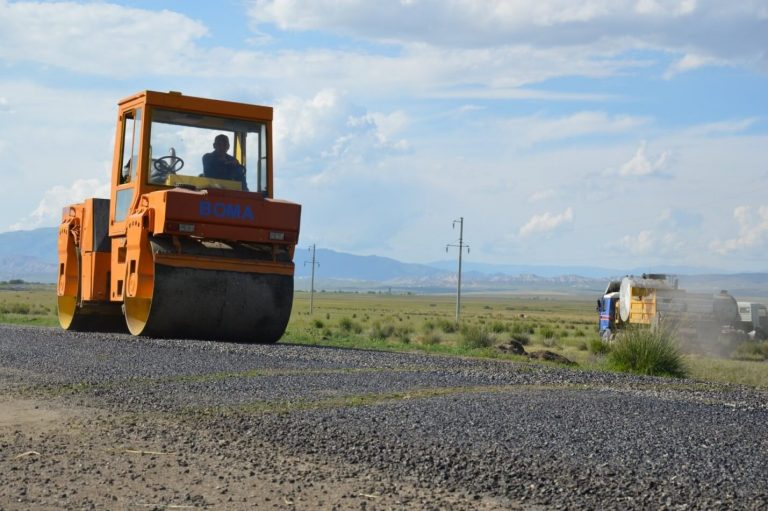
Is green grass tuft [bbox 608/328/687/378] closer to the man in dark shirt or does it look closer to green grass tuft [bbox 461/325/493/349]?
the man in dark shirt

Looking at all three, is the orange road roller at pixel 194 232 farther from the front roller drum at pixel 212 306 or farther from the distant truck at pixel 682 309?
the distant truck at pixel 682 309

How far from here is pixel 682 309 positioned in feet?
113

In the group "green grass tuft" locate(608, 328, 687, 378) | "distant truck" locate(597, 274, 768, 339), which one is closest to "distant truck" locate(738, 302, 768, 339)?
"distant truck" locate(597, 274, 768, 339)

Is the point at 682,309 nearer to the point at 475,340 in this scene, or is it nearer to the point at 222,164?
the point at 475,340

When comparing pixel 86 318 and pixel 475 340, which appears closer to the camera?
pixel 86 318

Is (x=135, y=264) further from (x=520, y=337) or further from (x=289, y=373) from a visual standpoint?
(x=520, y=337)

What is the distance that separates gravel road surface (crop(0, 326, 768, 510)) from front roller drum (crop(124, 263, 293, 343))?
3.65m

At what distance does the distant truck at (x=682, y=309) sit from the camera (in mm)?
34469

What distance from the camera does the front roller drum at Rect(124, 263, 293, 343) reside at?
Answer: 55.6ft

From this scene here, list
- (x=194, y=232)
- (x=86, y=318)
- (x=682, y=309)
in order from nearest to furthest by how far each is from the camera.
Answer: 1. (x=194, y=232)
2. (x=86, y=318)
3. (x=682, y=309)

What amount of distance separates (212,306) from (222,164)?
8.51 feet

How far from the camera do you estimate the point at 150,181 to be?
18.0 m

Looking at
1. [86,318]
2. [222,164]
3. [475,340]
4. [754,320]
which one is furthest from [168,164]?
[754,320]

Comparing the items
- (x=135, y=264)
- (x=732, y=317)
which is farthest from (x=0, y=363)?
(x=732, y=317)
